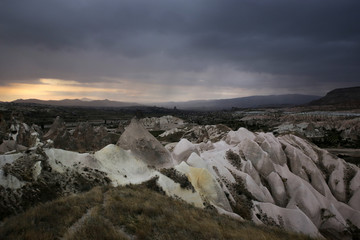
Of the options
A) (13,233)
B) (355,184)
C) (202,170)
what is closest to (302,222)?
(202,170)

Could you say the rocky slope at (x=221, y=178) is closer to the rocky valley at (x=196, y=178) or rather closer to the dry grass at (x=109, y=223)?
the rocky valley at (x=196, y=178)

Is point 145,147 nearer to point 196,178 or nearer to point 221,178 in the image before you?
point 196,178

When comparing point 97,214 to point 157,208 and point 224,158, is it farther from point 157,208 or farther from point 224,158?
point 224,158

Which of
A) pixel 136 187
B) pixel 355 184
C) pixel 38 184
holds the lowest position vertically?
pixel 355 184

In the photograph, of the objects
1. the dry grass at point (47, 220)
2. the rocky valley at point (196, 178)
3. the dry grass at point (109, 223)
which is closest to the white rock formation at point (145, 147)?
the rocky valley at point (196, 178)

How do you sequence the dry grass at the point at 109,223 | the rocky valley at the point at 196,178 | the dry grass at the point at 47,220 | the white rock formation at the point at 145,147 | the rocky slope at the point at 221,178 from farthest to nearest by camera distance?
the white rock formation at the point at 145,147 < the rocky slope at the point at 221,178 < the rocky valley at the point at 196,178 < the dry grass at the point at 109,223 < the dry grass at the point at 47,220

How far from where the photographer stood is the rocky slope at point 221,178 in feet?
35.1

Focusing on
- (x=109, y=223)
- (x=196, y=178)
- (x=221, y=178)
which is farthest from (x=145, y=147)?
(x=109, y=223)

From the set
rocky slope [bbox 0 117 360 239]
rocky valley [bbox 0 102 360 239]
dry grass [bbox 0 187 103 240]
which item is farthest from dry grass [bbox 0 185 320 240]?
rocky slope [bbox 0 117 360 239]

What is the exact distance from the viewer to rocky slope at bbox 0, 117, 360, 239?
10.7m

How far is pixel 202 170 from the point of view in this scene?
15852mm

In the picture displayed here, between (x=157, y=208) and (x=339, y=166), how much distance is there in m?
28.8

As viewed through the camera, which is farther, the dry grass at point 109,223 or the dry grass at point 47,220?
the dry grass at point 109,223

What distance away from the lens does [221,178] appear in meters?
17.8
